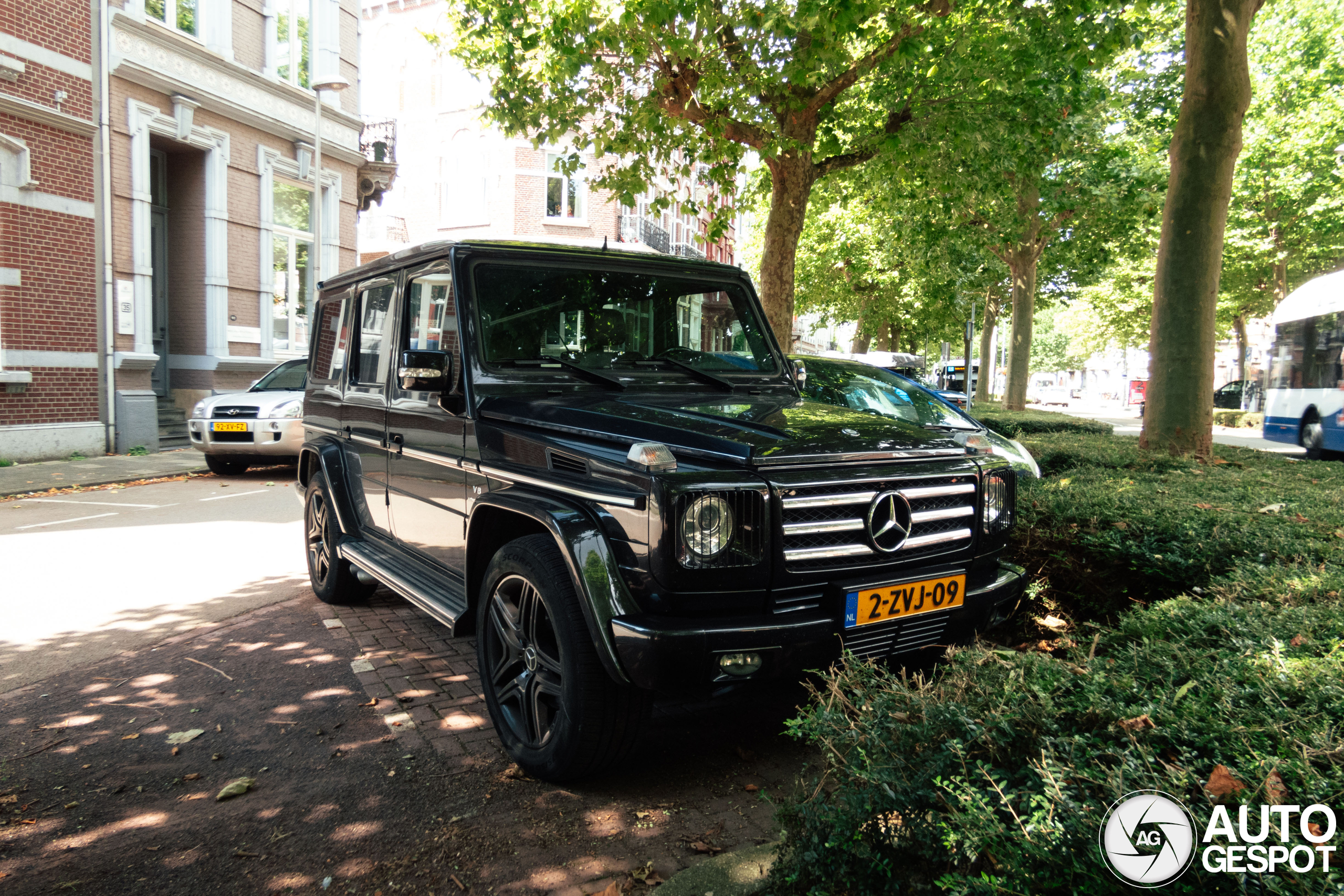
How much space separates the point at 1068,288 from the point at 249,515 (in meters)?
27.9

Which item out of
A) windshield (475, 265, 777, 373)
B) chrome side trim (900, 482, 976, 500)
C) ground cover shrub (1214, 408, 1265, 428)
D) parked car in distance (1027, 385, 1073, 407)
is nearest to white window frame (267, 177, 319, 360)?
windshield (475, 265, 777, 373)

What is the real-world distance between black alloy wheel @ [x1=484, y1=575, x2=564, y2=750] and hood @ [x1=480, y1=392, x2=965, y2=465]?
656 mm

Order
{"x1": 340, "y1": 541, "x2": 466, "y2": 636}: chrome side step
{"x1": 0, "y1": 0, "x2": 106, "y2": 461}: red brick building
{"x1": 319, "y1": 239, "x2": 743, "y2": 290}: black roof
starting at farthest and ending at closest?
{"x1": 0, "y1": 0, "x2": 106, "y2": 461}: red brick building → {"x1": 319, "y1": 239, "x2": 743, "y2": 290}: black roof → {"x1": 340, "y1": 541, "x2": 466, "y2": 636}: chrome side step

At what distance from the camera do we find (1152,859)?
155 centimetres

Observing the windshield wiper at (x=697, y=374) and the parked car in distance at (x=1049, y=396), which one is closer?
the windshield wiper at (x=697, y=374)

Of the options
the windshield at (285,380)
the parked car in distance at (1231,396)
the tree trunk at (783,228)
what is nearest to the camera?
the tree trunk at (783,228)

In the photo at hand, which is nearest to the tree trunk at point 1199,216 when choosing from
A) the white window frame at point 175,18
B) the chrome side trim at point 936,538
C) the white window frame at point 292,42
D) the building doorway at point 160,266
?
the chrome side trim at point 936,538

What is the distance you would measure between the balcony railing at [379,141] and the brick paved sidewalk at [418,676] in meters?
19.2

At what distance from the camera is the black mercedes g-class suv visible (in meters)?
2.82

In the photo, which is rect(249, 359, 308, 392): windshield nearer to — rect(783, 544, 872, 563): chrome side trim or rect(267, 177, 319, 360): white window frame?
rect(267, 177, 319, 360): white window frame

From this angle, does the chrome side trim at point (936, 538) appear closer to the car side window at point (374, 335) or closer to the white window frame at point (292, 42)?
the car side window at point (374, 335)

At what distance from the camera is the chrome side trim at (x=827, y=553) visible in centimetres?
293

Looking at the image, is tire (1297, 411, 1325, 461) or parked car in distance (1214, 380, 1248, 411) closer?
tire (1297, 411, 1325, 461)

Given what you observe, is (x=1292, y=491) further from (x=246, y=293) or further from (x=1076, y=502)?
(x=246, y=293)
